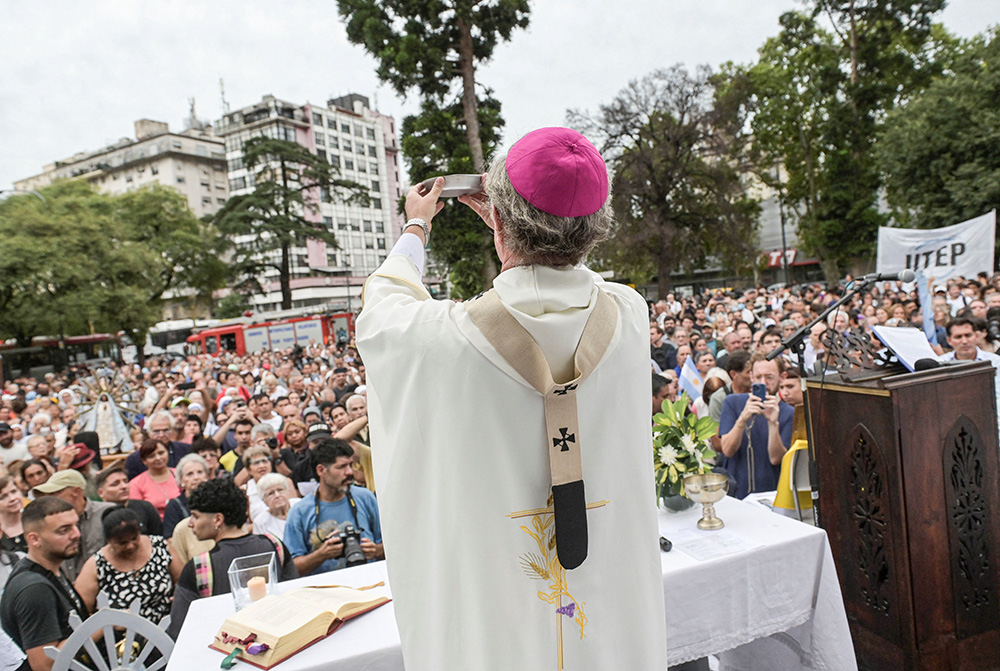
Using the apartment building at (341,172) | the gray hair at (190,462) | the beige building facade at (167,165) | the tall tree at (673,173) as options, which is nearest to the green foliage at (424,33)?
the tall tree at (673,173)

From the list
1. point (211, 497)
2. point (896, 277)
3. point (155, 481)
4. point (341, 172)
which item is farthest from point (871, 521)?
point (341, 172)

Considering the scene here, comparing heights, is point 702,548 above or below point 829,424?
below

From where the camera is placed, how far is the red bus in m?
30.5

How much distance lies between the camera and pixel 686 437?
10.00ft

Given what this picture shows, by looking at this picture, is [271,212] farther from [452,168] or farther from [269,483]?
[269,483]

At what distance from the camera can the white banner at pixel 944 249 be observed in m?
13.0

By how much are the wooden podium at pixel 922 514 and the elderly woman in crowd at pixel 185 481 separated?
14.7 feet

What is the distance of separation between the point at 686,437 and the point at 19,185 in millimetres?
108135

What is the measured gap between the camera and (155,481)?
18.9ft

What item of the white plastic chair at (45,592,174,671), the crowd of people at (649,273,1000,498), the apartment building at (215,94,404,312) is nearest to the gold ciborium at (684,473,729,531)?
the crowd of people at (649,273,1000,498)

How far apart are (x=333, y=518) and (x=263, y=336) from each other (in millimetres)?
28206

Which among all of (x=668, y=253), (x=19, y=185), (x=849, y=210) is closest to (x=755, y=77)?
(x=849, y=210)

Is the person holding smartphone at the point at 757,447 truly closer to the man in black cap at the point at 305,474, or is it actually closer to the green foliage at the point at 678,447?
the green foliage at the point at 678,447

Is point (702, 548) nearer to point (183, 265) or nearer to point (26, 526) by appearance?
point (26, 526)
